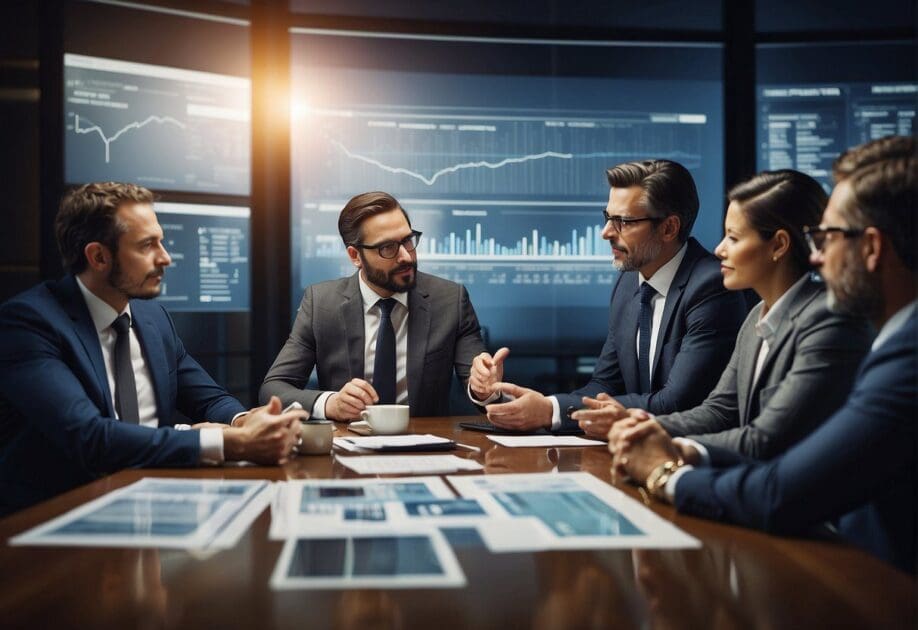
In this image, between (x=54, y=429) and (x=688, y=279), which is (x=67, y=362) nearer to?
(x=54, y=429)

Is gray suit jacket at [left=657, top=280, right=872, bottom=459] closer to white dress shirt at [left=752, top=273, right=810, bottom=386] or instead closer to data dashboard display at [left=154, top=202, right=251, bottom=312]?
white dress shirt at [left=752, top=273, right=810, bottom=386]

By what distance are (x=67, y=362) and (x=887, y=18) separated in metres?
4.65

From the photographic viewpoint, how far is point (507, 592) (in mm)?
994

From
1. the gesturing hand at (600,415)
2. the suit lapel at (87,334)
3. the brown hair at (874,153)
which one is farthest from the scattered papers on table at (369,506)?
the brown hair at (874,153)

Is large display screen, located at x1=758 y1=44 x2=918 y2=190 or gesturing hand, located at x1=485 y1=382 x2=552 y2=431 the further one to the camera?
large display screen, located at x1=758 y1=44 x2=918 y2=190

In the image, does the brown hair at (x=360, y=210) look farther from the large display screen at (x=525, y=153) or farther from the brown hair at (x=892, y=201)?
the brown hair at (x=892, y=201)

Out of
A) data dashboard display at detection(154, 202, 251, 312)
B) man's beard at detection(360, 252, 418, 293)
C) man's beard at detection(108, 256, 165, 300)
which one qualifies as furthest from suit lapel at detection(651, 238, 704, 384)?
data dashboard display at detection(154, 202, 251, 312)

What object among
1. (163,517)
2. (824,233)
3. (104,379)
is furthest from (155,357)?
(824,233)

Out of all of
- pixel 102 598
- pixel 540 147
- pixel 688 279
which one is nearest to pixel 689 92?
pixel 540 147

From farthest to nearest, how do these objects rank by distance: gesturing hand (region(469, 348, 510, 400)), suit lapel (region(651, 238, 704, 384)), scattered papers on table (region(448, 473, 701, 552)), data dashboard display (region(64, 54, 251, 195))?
data dashboard display (region(64, 54, 251, 195)) → suit lapel (region(651, 238, 704, 384)) → gesturing hand (region(469, 348, 510, 400)) → scattered papers on table (region(448, 473, 701, 552))

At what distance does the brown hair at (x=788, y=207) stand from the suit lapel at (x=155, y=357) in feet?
5.70

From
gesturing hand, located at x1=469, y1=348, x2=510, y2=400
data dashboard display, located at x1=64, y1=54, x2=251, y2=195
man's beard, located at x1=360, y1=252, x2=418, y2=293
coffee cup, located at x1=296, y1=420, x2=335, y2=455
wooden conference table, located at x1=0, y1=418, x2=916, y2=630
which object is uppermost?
data dashboard display, located at x1=64, y1=54, x2=251, y2=195

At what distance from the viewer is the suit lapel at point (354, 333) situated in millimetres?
3109

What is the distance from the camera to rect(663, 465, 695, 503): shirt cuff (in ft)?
4.64
